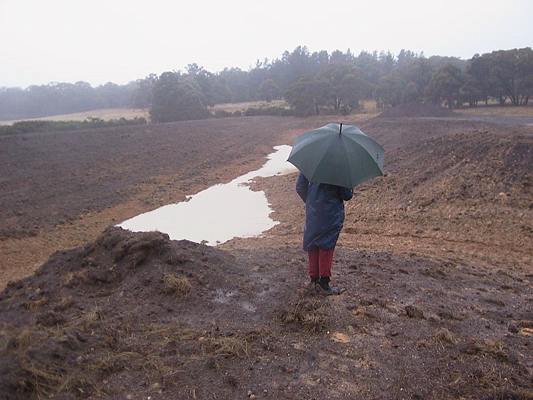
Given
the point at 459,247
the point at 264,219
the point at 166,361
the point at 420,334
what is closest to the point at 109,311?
the point at 166,361

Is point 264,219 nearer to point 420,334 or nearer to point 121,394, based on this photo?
point 420,334

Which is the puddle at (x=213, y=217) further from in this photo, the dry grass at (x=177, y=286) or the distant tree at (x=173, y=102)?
the distant tree at (x=173, y=102)

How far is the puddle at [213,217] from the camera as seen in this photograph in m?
12.0

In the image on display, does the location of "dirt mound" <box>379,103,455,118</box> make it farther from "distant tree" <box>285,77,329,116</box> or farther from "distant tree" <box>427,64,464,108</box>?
"distant tree" <box>285,77,329,116</box>

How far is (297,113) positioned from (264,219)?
32.6m

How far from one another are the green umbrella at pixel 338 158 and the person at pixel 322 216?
0.24 m

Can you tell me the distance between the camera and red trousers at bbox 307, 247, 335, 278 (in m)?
4.67

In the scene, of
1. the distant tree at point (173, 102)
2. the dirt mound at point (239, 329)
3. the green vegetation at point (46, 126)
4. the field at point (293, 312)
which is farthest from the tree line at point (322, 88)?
the dirt mound at point (239, 329)

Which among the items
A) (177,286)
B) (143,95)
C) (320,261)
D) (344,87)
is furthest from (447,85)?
(143,95)

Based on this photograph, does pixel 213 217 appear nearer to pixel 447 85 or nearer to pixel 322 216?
pixel 322 216

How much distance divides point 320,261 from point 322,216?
1.74 feet

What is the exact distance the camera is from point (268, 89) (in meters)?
63.1

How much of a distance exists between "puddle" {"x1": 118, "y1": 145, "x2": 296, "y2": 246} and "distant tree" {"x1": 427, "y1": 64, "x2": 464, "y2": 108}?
23.8 metres

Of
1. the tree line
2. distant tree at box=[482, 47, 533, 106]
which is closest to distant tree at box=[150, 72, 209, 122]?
the tree line
